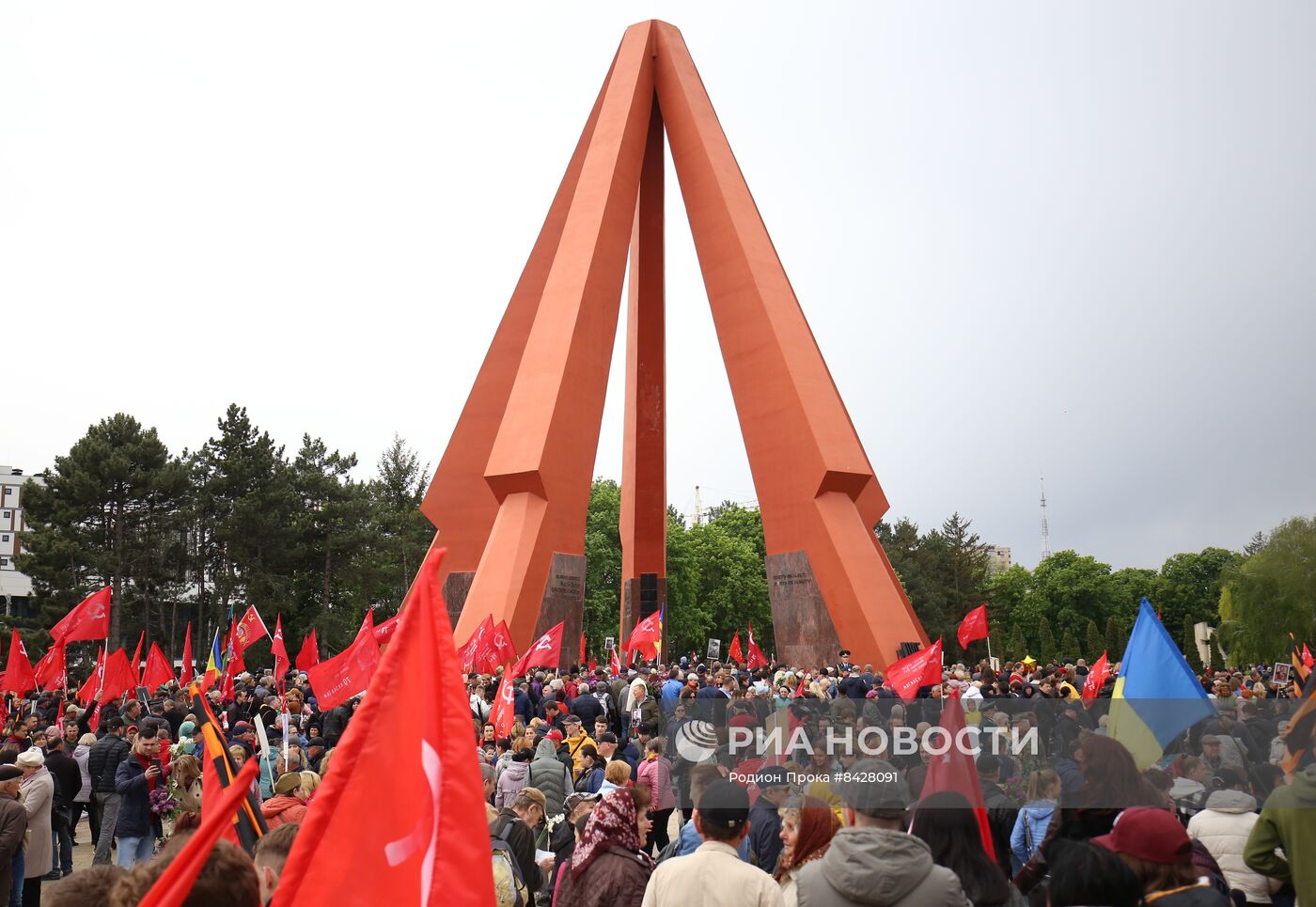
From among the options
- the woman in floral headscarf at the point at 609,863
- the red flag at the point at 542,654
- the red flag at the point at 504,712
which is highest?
the red flag at the point at 542,654

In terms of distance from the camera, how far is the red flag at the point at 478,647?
15375 millimetres

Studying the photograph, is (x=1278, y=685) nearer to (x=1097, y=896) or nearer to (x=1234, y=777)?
(x=1234, y=777)

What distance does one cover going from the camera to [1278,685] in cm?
1495

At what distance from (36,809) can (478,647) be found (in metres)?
8.74

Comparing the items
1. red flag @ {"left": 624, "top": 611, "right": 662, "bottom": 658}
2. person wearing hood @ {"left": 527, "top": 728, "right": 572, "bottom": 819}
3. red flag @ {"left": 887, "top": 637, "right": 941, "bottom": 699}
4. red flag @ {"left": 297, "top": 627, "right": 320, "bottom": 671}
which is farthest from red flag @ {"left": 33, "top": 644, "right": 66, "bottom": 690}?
red flag @ {"left": 887, "top": 637, "right": 941, "bottom": 699}

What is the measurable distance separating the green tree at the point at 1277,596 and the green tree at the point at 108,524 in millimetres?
41387

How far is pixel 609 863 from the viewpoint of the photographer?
12.8 ft

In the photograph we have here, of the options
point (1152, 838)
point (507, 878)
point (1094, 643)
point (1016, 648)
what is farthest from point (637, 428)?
point (1094, 643)

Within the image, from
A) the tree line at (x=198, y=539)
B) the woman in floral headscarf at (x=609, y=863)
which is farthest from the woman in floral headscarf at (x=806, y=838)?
the tree line at (x=198, y=539)

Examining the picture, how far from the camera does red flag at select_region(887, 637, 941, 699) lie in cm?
1165

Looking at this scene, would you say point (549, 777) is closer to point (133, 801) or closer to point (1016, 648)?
point (133, 801)

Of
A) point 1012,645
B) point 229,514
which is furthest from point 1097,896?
point 1012,645

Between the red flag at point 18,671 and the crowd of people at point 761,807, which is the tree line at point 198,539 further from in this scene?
the crowd of people at point 761,807

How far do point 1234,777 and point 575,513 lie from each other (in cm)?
1650
